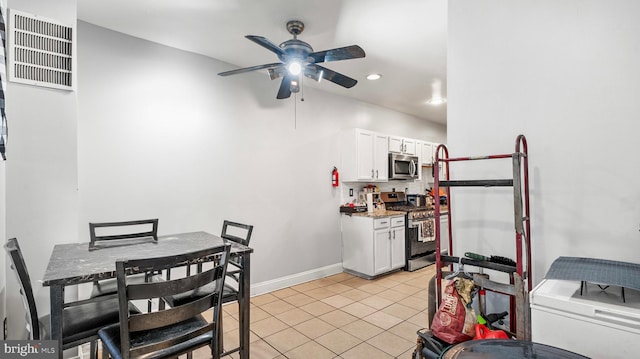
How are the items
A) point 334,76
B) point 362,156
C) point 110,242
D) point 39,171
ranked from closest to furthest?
point 39,171 < point 110,242 < point 334,76 < point 362,156

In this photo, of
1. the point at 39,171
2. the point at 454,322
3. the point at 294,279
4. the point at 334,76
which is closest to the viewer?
the point at 454,322

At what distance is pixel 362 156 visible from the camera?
4543mm

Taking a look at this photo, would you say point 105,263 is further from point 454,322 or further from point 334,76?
point 334,76

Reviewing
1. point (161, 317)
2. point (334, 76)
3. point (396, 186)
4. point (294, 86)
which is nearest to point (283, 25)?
point (294, 86)

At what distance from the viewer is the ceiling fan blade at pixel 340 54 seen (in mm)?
2180

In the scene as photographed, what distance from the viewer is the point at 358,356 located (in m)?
2.35

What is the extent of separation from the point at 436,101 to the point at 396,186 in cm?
162

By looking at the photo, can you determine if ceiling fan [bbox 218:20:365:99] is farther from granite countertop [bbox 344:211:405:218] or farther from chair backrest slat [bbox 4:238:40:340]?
granite countertop [bbox 344:211:405:218]

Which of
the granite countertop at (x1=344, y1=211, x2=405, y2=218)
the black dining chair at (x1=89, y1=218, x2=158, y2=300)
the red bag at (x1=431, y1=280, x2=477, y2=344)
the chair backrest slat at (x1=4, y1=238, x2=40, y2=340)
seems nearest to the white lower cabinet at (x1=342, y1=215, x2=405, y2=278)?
the granite countertop at (x1=344, y1=211, x2=405, y2=218)

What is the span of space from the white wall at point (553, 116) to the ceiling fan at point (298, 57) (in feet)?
2.60

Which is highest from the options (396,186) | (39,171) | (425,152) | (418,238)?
(425,152)

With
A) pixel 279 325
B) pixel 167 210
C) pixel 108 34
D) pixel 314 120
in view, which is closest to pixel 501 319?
pixel 279 325

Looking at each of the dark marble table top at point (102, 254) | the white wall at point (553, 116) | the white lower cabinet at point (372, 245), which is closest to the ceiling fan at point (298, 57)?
the white wall at point (553, 116)

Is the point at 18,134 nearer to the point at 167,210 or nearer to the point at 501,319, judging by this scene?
the point at 167,210
